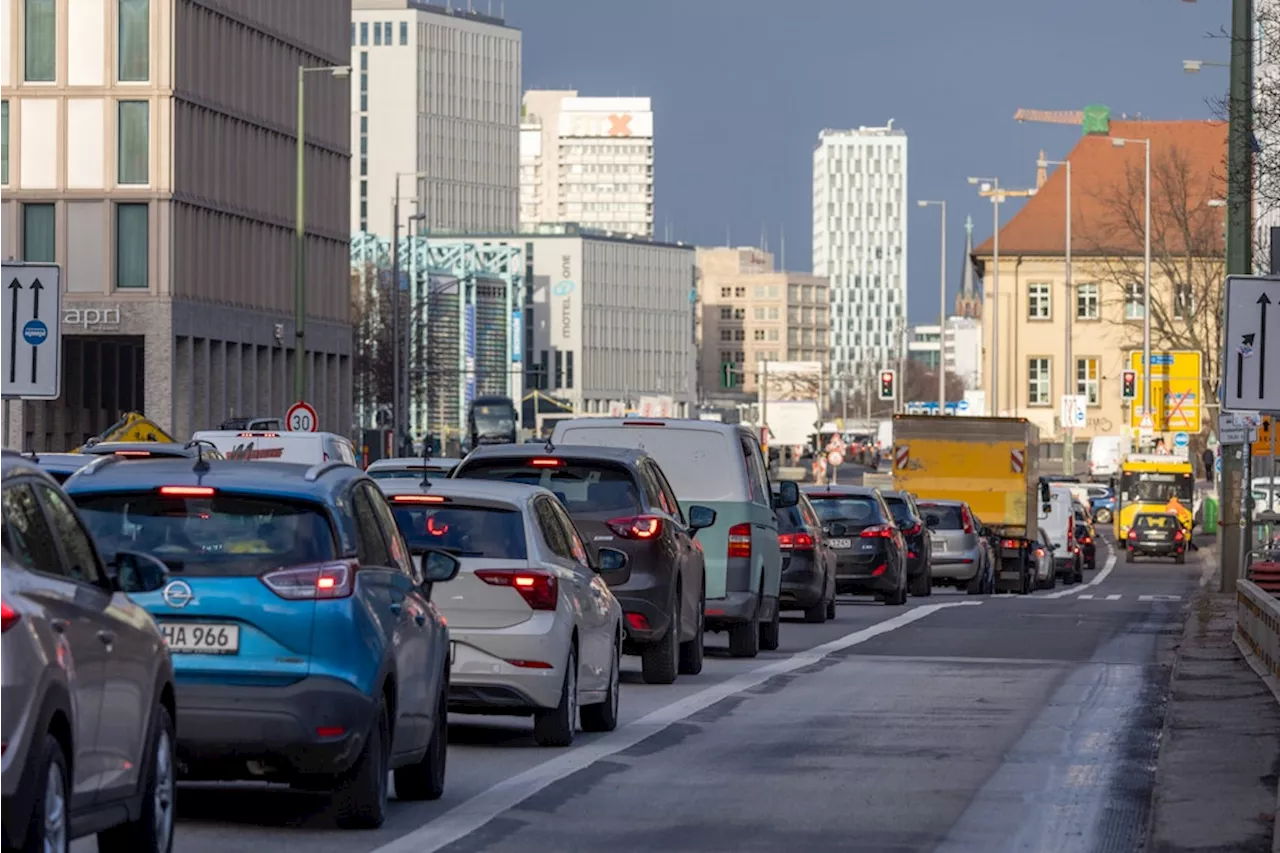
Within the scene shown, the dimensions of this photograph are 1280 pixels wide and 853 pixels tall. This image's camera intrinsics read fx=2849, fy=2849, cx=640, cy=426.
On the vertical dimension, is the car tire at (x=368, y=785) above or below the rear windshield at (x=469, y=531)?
below

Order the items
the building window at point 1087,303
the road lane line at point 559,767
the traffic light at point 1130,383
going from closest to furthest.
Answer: the road lane line at point 559,767, the traffic light at point 1130,383, the building window at point 1087,303

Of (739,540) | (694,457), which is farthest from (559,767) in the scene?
(694,457)

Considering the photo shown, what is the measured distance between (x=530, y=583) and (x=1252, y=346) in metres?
7.01

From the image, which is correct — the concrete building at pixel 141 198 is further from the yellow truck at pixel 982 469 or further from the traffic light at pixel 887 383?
the yellow truck at pixel 982 469

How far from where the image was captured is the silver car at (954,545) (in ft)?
151

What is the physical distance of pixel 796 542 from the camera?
30.7 m

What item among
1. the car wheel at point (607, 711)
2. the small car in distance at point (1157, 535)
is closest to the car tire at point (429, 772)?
the car wheel at point (607, 711)

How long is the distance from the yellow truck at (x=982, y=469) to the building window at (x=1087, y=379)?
84.5m

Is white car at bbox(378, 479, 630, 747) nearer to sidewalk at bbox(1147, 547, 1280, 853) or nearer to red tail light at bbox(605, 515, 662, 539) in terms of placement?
sidewalk at bbox(1147, 547, 1280, 853)

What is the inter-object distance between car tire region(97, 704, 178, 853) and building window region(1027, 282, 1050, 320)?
129m

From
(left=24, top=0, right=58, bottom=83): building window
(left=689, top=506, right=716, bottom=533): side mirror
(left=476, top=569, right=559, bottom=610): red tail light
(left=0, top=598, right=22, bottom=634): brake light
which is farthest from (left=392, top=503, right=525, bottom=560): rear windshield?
(left=24, top=0, right=58, bottom=83): building window

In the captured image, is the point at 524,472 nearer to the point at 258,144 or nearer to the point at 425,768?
the point at 425,768

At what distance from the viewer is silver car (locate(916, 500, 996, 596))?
151 ft

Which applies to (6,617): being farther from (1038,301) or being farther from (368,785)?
(1038,301)
